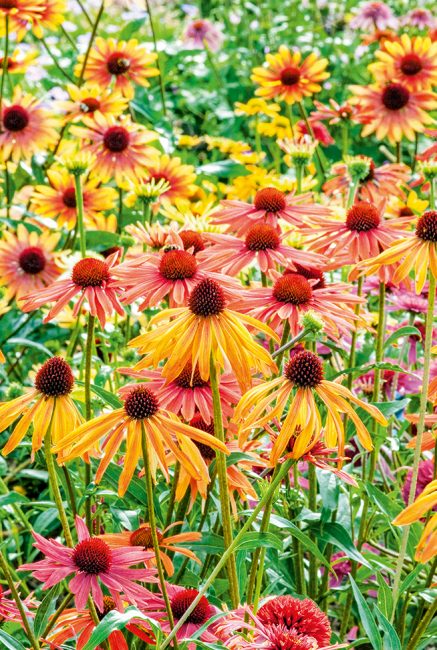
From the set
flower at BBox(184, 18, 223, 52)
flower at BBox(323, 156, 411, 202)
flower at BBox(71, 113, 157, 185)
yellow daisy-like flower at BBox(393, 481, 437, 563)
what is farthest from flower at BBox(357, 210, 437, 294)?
flower at BBox(184, 18, 223, 52)

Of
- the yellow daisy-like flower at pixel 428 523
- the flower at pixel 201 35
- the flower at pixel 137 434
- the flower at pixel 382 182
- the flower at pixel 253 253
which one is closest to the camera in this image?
the yellow daisy-like flower at pixel 428 523

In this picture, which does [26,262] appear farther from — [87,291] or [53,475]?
[53,475]

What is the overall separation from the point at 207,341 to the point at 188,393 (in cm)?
17

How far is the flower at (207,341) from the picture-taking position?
107cm

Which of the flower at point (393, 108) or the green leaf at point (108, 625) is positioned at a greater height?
the flower at point (393, 108)

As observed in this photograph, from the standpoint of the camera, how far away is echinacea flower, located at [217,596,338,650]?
90cm

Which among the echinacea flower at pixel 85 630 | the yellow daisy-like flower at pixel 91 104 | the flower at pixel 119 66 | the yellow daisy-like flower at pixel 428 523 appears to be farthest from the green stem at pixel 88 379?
the flower at pixel 119 66

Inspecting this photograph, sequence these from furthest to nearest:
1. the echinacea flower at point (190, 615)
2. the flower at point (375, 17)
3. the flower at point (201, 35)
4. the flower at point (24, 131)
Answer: the flower at point (201, 35), the flower at point (375, 17), the flower at point (24, 131), the echinacea flower at point (190, 615)

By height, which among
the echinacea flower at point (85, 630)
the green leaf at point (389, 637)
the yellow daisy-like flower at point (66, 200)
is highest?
the yellow daisy-like flower at point (66, 200)

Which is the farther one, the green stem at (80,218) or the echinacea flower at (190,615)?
the green stem at (80,218)

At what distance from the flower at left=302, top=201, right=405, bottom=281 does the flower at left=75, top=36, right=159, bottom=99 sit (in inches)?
54.6

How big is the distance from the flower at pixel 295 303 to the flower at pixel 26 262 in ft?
3.89

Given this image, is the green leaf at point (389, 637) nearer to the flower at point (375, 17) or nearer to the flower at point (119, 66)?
the flower at point (119, 66)

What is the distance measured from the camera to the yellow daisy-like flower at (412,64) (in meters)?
2.71
